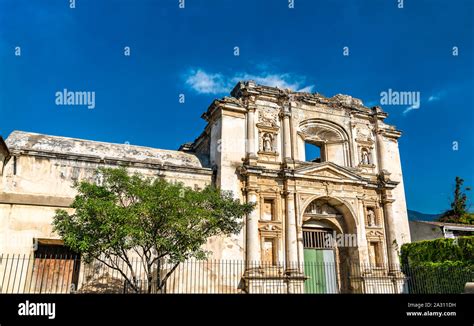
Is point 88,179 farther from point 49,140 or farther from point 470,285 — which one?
point 470,285

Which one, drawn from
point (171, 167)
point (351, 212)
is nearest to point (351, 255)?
point (351, 212)

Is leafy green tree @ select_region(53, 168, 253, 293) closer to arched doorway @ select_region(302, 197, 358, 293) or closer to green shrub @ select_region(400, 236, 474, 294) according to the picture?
arched doorway @ select_region(302, 197, 358, 293)

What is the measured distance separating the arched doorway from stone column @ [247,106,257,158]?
3.74m

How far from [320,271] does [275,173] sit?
5006 mm

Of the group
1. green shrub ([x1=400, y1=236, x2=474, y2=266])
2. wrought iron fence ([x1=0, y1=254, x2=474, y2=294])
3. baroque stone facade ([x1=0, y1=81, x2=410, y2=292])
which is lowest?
wrought iron fence ([x1=0, y1=254, x2=474, y2=294])

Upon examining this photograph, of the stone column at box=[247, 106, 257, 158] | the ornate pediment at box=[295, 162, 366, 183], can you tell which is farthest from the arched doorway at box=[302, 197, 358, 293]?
the stone column at box=[247, 106, 257, 158]

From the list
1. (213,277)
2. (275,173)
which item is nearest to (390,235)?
(275,173)

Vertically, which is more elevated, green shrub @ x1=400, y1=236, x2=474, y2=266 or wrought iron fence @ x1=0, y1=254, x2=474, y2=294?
green shrub @ x1=400, y1=236, x2=474, y2=266

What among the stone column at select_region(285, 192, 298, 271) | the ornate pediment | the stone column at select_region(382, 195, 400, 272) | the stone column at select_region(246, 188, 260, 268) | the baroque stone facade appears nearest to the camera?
the baroque stone facade

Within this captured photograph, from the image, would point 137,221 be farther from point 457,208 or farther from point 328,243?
point 457,208

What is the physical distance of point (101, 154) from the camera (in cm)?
1677

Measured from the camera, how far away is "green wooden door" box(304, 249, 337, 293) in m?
17.5

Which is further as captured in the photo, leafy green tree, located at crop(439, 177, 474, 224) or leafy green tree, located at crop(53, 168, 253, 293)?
leafy green tree, located at crop(439, 177, 474, 224)

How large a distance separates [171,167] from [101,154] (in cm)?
307
